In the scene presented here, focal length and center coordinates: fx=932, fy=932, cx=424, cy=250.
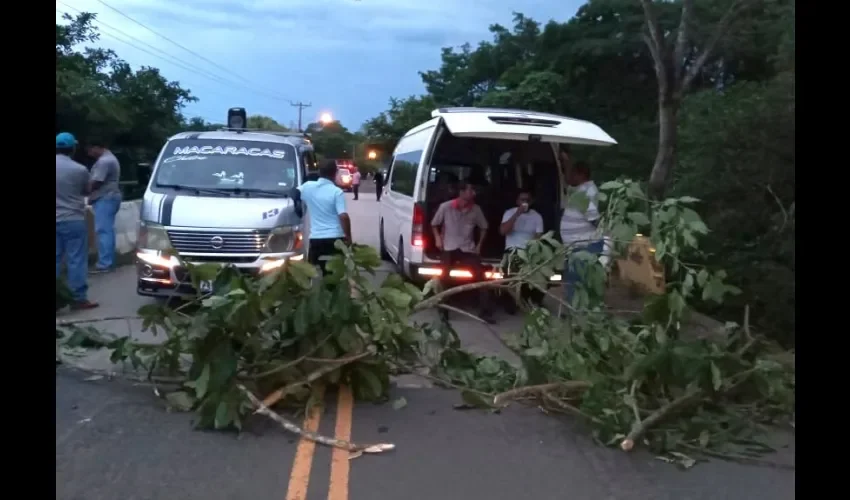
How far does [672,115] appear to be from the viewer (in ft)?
49.6

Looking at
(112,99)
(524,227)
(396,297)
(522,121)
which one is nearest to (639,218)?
(396,297)

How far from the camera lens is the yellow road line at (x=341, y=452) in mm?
5316

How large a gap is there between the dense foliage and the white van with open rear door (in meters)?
1.73

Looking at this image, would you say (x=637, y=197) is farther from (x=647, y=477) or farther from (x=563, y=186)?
(x=563, y=186)

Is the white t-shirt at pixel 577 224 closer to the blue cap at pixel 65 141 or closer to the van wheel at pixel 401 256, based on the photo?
the van wheel at pixel 401 256

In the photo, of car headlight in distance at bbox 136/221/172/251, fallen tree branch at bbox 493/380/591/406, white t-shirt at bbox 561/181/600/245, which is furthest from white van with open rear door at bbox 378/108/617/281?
fallen tree branch at bbox 493/380/591/406

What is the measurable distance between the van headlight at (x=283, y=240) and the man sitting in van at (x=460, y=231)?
1646 millimetres

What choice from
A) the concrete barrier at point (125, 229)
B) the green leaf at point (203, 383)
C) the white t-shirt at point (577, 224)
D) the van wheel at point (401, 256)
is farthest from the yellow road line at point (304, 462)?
the concrete barrier at point (125, 229)

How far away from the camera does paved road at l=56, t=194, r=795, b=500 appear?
5344 mm

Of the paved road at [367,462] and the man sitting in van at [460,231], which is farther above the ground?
the man sitting in van at [460,231]

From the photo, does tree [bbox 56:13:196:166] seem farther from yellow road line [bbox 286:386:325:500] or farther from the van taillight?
yellow road line [bbox 286:386:325:500]
